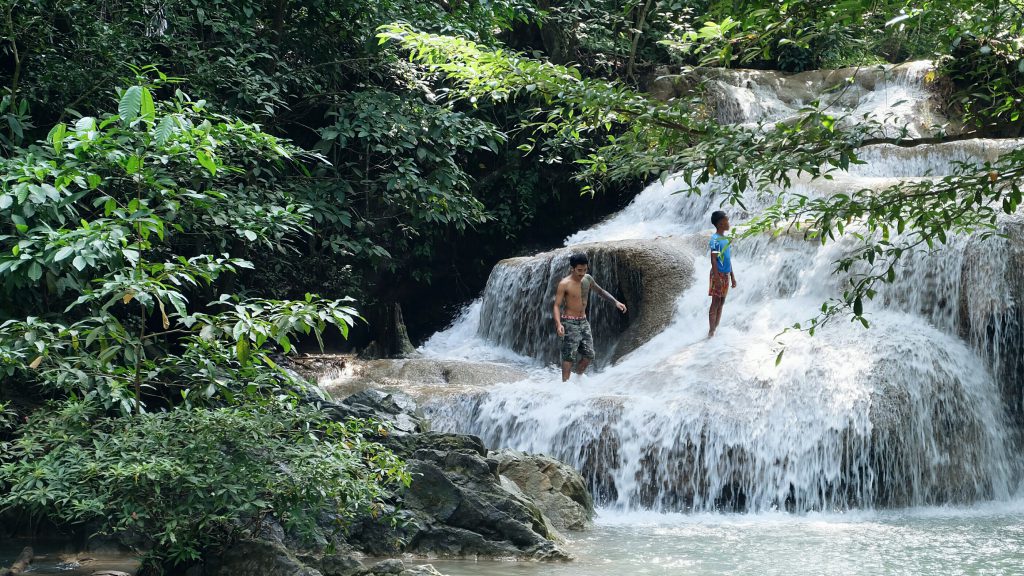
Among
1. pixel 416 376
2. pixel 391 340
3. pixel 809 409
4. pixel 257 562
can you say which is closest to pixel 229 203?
pixel 257 562

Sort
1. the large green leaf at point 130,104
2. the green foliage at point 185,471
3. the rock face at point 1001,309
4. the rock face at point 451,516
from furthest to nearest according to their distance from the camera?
the rock face at point 1001,309
the rock face at point 451,516
the large green leaf at point 130,104
the green foliage at point 185,471

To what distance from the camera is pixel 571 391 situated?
1013cm

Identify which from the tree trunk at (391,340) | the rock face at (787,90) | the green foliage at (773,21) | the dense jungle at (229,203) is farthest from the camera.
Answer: the rock face at (787,90)

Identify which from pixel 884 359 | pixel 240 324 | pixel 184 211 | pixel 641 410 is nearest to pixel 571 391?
pixel 641 410

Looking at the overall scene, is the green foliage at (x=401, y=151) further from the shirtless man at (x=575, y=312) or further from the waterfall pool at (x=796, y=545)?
the waterfall pool at (x=796, y=545)

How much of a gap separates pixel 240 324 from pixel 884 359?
6.88 metres

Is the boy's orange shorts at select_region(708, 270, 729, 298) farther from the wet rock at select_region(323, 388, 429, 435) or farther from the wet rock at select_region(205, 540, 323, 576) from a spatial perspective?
the wet rock at select_region(205, 540, 323, 576)

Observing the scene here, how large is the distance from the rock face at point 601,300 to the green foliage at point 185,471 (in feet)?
25.2

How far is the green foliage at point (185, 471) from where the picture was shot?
453cm

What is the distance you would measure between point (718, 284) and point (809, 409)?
220 centimetres

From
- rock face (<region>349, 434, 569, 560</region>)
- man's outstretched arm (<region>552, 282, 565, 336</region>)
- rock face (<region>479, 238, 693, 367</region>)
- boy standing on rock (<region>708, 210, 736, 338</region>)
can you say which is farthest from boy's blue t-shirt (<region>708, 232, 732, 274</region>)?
rock face (<region>349, 434, 569, 560</region>)

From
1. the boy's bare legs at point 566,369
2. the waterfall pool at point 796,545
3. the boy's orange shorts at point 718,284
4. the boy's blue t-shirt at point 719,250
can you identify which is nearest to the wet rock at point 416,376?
the boy's bare legs at point 566,369

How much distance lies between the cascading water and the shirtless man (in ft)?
1.29

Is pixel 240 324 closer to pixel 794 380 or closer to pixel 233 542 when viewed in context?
pixel 233 542
